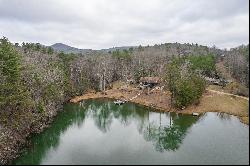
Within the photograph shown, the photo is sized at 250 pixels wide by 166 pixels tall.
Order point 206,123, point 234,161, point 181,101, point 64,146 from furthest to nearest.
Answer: point 181,101, point 206,123, point 64,146, point 234,161

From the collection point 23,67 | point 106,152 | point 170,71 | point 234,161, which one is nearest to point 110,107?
point 170,71

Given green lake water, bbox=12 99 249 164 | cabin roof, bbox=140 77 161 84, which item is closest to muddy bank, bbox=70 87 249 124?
green lake water, bbox=12 99 249 164

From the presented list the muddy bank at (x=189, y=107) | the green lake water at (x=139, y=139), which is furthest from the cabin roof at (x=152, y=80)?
the green lake water at (x=139, y=139)

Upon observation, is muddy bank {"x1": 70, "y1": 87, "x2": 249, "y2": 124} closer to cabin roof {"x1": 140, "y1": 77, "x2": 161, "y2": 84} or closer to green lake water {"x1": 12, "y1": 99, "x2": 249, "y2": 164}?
green lake water {"x1": 12, "y1": 99, "x2": 249, "y2": 164}

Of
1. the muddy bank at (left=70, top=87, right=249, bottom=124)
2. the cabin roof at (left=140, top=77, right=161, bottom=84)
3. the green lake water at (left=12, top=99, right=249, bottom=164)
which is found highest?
the cabin roof at (left=140, top=77, right=161, bottom=84)

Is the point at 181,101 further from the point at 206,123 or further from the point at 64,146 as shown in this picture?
the point at 64,146

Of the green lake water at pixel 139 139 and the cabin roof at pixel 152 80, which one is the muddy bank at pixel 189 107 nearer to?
the green lake water at pixel 139 139

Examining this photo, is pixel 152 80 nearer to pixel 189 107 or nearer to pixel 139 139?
pixel 189 107
